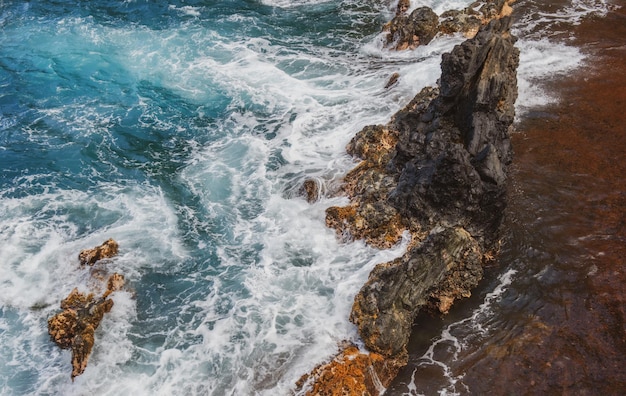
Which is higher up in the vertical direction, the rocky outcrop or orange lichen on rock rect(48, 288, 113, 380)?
the rocky outcrop

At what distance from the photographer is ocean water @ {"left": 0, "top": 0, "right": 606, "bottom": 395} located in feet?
38.0

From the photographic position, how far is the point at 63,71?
79.8 feet

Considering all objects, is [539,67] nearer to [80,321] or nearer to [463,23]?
[463,23]

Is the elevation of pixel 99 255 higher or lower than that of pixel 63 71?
lower

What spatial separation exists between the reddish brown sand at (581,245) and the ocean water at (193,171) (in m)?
1.37

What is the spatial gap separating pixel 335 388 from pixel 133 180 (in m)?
11.6

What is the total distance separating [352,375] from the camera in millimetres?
9977

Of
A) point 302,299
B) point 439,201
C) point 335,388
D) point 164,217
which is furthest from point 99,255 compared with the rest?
point 439,201

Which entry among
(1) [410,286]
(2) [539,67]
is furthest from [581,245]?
(2) [539,67]

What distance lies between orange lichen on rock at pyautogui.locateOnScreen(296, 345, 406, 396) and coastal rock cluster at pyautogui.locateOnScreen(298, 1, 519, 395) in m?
0.02

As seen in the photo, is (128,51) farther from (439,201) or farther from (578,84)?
(578,84)

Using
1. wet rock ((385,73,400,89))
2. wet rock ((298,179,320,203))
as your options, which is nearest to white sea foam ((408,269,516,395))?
wet rock ((298,179,320,203))

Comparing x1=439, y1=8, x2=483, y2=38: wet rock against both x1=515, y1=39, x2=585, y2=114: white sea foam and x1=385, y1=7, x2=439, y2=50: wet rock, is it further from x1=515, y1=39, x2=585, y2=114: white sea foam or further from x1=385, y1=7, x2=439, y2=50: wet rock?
x1=515, y1=39, x2=585, y2=114: white sea foam

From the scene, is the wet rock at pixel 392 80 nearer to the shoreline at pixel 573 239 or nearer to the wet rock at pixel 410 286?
the shoreline at pixel 573 239
